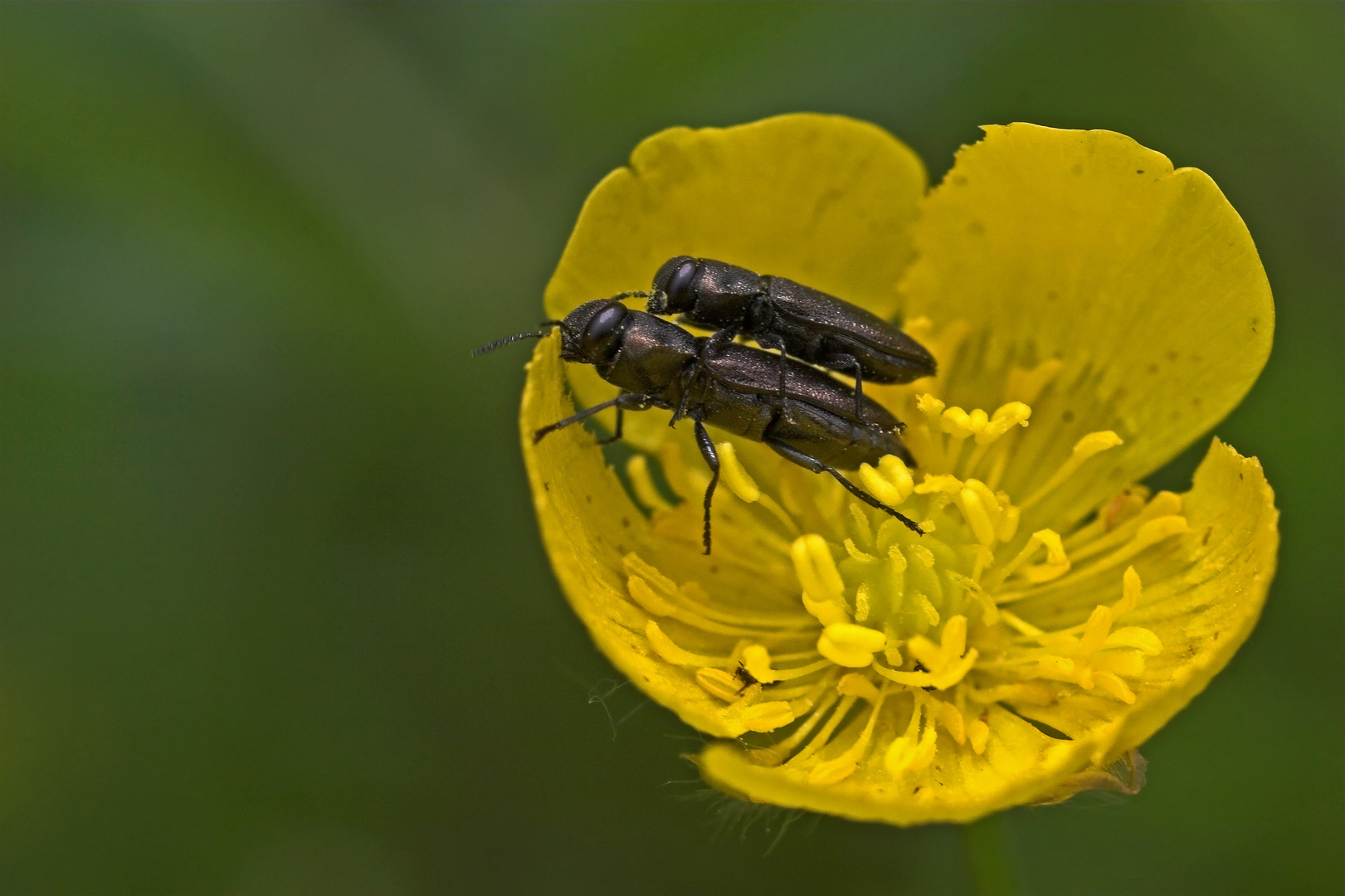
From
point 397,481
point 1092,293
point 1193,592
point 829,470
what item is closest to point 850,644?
point 829,470

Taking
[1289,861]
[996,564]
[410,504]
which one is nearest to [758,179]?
[996,564]

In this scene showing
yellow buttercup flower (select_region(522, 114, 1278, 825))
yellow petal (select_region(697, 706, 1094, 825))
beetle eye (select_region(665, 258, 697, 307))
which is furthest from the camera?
beetle eye (select_region(665, 258, 697, 307))

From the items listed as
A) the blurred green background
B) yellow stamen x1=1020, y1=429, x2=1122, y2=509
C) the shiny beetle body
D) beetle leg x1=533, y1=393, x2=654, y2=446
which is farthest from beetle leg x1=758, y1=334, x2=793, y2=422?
the blurred green background

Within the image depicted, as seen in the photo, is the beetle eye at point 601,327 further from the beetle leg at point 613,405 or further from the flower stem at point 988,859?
the flower stem at point 988,859

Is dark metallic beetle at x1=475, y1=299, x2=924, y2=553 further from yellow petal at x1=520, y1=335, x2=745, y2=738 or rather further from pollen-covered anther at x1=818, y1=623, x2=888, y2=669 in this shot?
pollen-covered anther at x1=818, y1=623, x2=888, y2=669

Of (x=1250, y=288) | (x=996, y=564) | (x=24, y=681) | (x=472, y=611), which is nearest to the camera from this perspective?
(x=1250, y=288)

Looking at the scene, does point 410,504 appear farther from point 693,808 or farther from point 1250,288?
point 1250,288

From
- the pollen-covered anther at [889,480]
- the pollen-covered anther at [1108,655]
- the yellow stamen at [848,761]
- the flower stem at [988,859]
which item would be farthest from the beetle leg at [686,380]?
the flower stem at [988,859]
